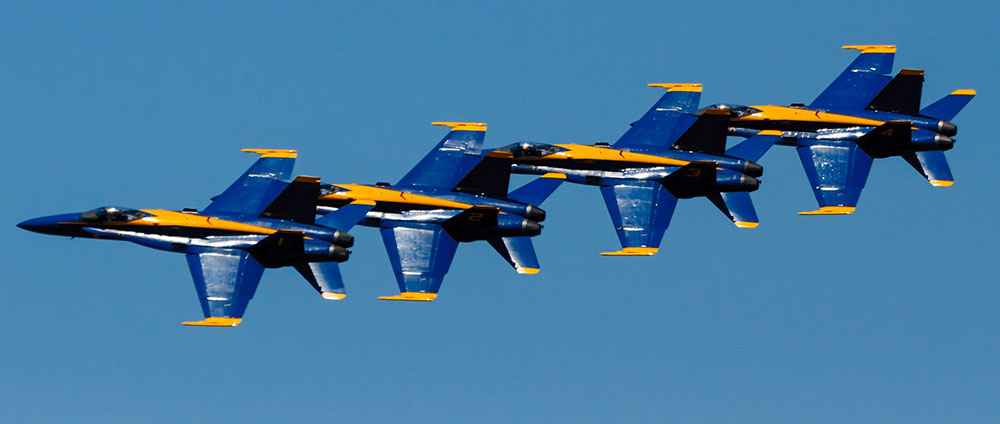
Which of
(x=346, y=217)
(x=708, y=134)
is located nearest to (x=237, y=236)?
(x=346, y=217)

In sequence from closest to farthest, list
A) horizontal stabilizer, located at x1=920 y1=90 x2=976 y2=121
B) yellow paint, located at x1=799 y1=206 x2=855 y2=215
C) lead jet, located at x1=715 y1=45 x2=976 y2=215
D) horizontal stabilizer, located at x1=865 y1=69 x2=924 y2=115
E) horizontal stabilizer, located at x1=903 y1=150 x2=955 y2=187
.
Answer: yellow paint, located at x1=799 y1=206 x2=855 y2=215 < lead jet, located at x1=715 y1=45 x2=976 y2=215 < horizontal stabilizer, located at x1=903 y1=150 x2=955 y2=187 < horizontal stabilizer, located at x1=920 y1=90 x2=976 y2=121 < horizontal stabilizer, located at x1=865 y1=69 x2=924 y2=115

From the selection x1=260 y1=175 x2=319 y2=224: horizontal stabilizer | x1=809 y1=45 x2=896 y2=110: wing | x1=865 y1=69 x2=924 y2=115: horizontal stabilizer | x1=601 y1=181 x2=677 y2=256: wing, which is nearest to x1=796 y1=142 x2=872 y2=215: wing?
x1=865 y1=69 x2=924 y2=115: horizontal stabilizer

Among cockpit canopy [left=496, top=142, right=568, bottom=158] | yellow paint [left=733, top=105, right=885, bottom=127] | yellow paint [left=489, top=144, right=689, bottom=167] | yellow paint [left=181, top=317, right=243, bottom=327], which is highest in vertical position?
yellow paint [left=733, top=105, right=885, bottom=127]

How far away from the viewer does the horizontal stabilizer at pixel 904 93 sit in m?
113

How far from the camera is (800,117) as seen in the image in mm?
111750

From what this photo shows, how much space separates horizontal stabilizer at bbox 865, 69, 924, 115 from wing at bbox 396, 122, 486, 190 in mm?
20105

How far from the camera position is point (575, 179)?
109562 mm

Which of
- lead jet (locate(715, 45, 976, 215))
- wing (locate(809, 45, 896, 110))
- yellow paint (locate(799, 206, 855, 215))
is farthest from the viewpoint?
wing (locate(809, 45, 896, 110))

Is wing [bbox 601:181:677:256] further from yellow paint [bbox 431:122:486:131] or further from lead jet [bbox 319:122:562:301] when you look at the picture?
yellow paint [bbox 431:122:486:131]

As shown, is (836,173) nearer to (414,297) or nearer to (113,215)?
(414,297)

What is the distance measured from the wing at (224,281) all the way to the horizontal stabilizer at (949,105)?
3429 centimetres

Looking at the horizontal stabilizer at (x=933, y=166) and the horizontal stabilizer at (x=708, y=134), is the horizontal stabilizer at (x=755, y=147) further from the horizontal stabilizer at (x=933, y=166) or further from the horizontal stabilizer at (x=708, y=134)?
the horizontal stabilizer at (x=933, y=166)

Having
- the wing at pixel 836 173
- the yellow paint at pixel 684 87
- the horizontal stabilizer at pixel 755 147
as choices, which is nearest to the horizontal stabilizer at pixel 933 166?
the wing at pixel 836 173

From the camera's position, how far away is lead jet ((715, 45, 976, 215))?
360 feet
